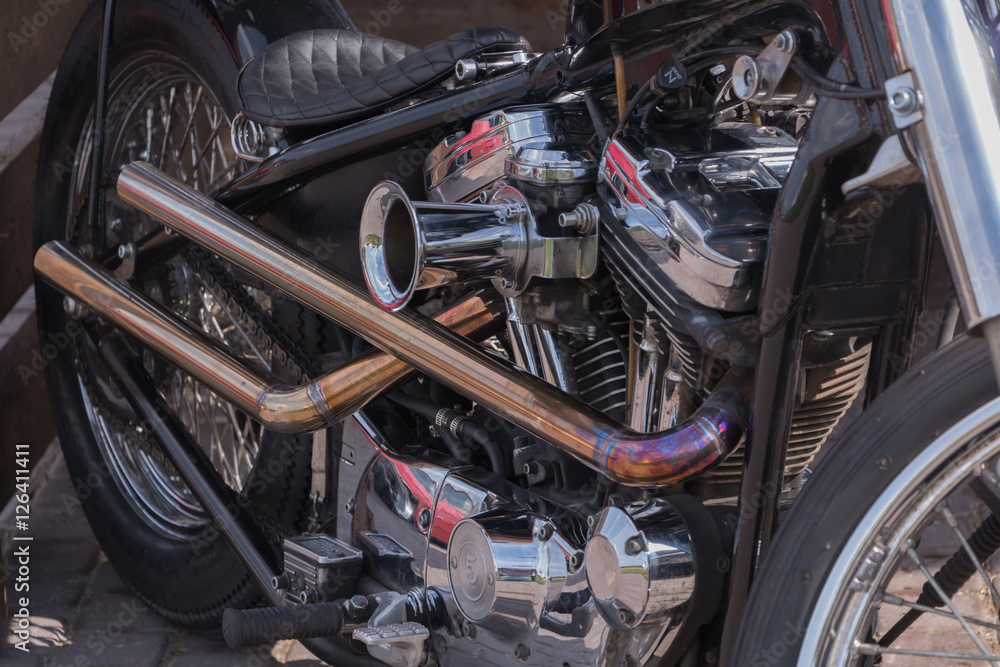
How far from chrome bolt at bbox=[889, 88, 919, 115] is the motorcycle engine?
0.94ft

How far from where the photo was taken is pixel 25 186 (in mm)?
3260

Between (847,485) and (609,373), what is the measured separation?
1.68 ft

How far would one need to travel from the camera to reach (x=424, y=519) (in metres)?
1.91

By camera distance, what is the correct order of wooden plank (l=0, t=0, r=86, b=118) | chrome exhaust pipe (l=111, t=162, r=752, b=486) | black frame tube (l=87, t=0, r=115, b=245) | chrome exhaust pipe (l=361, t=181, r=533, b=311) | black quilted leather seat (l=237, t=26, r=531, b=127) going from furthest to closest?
wooden plank (l=0, t=0, r=86, b=118)
black frame tube (l=87, t=0, r=115, b=245)
black quilted leather seat (l=237, t=26, r=531, b=127)
chrome exhaust pipe (l=361, t=181, r=533, b=311)
chrome exhaust pipe (l=111, t=162, r=752, b=486)

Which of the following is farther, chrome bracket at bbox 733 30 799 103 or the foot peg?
the foot peg

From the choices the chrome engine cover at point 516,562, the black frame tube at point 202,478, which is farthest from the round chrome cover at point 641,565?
the black frame tube at point 202,478

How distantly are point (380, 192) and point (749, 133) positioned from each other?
1.75ft

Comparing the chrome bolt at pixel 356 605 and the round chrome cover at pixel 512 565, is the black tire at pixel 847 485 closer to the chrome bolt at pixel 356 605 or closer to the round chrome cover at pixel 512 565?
the round chrome cover at pixel 512 565

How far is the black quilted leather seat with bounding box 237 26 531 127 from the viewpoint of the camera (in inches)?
73.0

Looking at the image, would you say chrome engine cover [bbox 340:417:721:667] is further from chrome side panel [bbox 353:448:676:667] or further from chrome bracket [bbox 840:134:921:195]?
chrome bracket [bbox 840:134:921:195]

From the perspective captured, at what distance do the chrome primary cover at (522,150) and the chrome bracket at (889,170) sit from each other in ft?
1.47

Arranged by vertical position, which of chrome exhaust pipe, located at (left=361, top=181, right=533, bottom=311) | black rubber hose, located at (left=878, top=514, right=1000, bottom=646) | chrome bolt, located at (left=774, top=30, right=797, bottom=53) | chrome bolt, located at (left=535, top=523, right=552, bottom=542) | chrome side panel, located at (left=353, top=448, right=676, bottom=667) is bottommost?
chrome side panel, located at (left=353, top=448, right=676, bottom=667)

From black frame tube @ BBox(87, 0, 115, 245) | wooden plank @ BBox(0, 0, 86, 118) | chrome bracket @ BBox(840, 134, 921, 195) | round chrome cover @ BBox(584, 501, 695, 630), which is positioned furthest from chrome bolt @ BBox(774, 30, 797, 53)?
wooden plank @ BBox(0, 0, 86, 118)

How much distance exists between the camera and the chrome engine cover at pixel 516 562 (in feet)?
4.75
